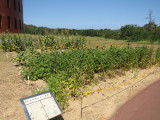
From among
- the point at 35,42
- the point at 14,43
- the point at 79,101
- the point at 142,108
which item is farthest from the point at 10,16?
the point at 142,108

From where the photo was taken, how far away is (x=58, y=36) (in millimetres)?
9570

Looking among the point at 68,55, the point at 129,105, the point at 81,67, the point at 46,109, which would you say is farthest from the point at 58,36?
the point at 46,109

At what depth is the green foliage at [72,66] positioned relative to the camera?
3.89 meters

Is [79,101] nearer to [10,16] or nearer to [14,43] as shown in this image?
[14,43]

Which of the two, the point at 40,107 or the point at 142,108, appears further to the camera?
the point at 142,108

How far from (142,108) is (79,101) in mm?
1234

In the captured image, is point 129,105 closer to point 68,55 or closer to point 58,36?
point 68,55

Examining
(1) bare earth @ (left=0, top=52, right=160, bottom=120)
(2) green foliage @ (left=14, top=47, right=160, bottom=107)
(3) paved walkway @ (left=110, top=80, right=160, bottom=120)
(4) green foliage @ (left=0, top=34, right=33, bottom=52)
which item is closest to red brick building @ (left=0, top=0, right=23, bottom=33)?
(4) green foliage @ (left=0, top=34, right=33, bottom=52)

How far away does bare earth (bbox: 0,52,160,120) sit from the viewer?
3125mm

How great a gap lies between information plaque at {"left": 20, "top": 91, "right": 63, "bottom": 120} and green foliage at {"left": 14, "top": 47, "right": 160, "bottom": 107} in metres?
0.63

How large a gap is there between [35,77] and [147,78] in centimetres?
318

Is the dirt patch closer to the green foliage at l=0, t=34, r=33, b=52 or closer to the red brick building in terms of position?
the green foliage at l=0, t=34, r=33, b=52

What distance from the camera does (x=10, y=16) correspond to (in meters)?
22.4

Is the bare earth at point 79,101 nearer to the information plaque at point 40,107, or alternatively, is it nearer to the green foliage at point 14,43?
the information plaque at point 40,107
